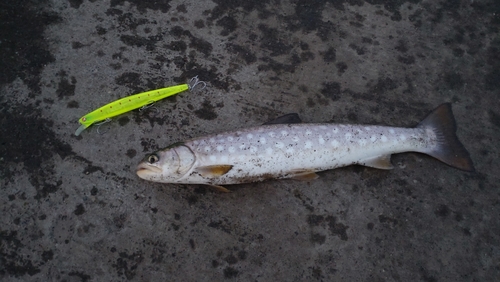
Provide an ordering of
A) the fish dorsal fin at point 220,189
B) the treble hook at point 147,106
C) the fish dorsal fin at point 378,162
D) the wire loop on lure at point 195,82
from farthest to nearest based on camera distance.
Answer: the wire loop on lure at point 195,82 → the treble hook at point 147,106 → the fish dorsal fin at point 378,162 → the fish dorsal fin at point 220,189

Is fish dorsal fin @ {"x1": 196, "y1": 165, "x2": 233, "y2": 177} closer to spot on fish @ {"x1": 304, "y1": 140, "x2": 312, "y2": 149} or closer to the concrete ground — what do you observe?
the concrete ground

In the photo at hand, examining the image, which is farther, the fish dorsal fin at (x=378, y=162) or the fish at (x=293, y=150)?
the fish dorsal fin at (x=378, y=162)

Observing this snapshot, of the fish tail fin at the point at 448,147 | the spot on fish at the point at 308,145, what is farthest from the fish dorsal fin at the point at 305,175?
the fish tail fin at the point at 448,147

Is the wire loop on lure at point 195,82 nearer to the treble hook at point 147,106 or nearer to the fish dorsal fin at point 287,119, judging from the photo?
the treble hook at point 147,106

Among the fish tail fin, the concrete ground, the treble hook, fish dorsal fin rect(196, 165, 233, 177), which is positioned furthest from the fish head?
the fish tail fin

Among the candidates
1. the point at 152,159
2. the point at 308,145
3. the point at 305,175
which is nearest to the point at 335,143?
the point at 308,145

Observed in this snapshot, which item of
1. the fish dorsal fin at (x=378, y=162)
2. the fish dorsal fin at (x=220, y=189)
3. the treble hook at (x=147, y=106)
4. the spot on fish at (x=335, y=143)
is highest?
the spot on fish at (x=335, y=143)

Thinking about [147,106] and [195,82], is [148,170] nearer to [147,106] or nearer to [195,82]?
[147,106]
